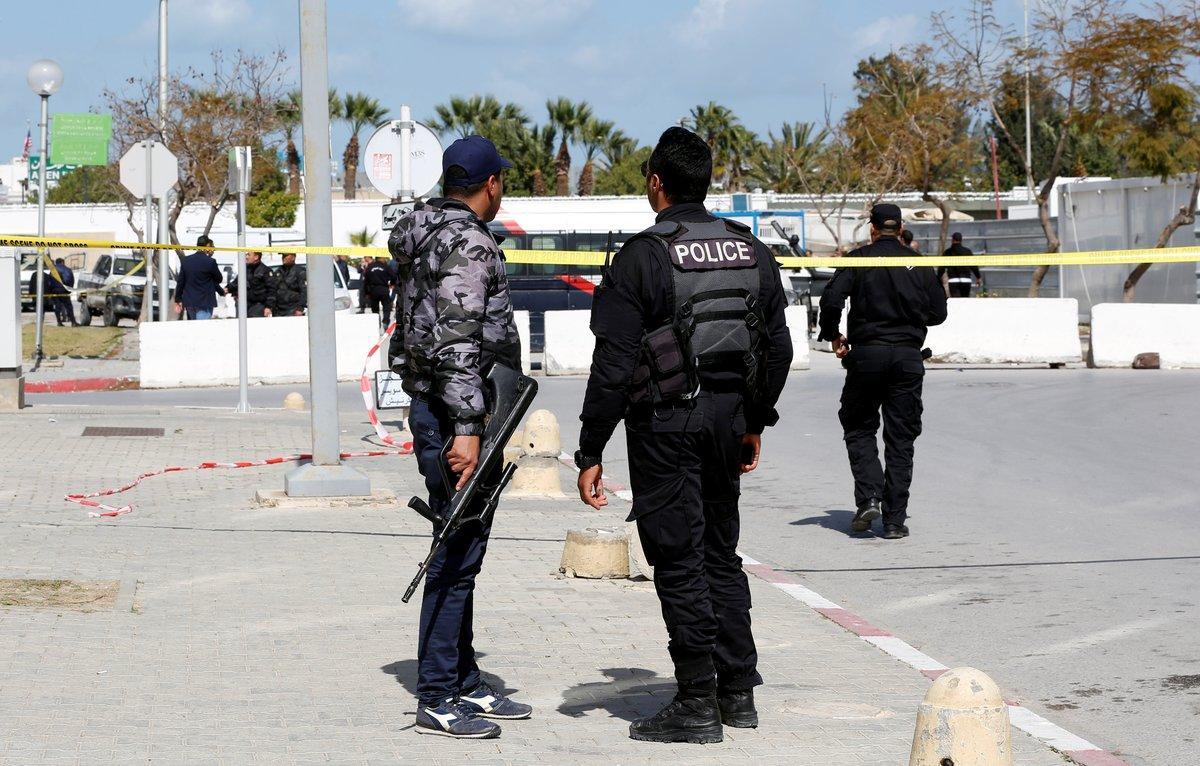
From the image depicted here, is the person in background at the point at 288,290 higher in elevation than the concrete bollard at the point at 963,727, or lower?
higher

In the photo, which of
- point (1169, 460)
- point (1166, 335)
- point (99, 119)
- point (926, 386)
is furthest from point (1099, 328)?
point (99, 119)

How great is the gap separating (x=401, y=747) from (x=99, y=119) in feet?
79.7

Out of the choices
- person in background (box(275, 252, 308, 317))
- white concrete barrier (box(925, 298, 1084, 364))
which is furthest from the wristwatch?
person in background (box(275, 252, 308, 317))

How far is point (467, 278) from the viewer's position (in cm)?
534

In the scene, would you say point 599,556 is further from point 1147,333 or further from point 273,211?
point 273,211

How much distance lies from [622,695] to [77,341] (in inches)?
1113

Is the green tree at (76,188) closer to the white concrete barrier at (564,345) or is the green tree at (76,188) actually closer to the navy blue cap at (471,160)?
the white concrete barrier at (564,345)

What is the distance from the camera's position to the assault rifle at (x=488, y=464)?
5.34 m

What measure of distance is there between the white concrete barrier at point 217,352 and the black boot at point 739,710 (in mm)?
16872

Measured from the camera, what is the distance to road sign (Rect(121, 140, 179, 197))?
68.4 ft

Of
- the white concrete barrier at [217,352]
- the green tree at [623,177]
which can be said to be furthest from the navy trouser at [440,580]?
the green tree at [623,177]

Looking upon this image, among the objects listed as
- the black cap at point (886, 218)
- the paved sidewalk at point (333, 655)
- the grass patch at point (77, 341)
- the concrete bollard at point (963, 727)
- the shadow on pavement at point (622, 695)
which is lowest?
the shadow on pavement at point (622, 695)

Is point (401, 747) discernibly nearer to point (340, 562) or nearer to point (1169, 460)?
point (340, 562)

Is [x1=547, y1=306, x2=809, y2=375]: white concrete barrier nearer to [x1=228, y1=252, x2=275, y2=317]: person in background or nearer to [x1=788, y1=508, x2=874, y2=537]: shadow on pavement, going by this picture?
[x1=228, y1=252, x2=275, y2=317]: person in background
